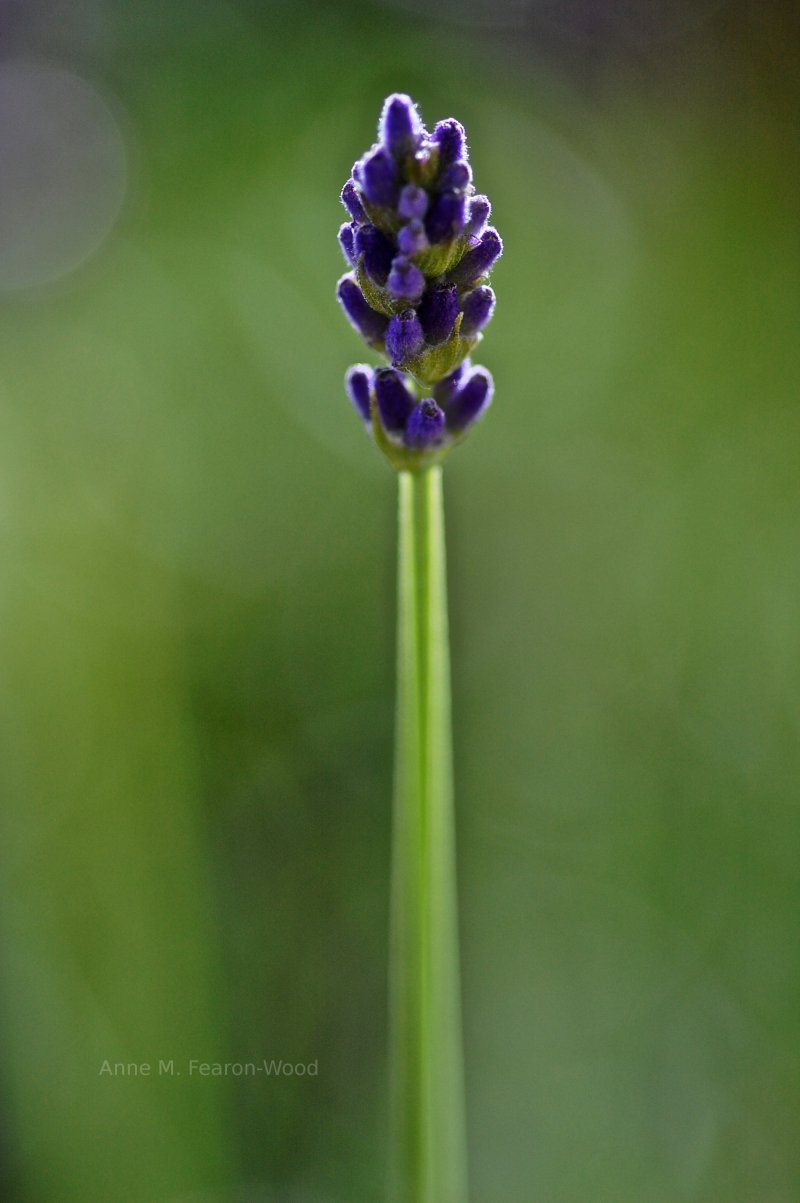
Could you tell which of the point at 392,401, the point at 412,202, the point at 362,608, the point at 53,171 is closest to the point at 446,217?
the point at 412,202

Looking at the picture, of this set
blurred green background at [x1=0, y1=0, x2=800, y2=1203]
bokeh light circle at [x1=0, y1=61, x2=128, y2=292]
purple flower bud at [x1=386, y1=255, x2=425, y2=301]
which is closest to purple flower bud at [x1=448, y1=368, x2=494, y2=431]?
purple flower bud at [x1=386, y1=255, x2=425, y2=301]

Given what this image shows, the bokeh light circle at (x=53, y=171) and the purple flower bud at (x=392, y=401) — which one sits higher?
the bokeh light circle at (x=53, y=171)

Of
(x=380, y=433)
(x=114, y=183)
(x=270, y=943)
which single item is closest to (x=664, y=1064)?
(x=270, y=943)

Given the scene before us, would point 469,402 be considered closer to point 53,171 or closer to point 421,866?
point 421,866

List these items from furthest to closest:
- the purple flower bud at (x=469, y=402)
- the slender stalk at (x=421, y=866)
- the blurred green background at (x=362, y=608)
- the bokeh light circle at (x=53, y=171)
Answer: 1. the bokeh light circle at (x=53, y=171)
2. the blurred green background at (x=362, y=608)
3. the purple flower bud at (x=469, y=402)
4. the slender stalk at (x=421, y=866)

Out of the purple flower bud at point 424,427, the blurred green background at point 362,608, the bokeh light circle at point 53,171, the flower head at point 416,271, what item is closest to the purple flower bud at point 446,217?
the flower head at point 416,271

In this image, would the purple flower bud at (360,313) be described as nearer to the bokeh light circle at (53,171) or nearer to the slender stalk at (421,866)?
the slender stalk at (421,866)

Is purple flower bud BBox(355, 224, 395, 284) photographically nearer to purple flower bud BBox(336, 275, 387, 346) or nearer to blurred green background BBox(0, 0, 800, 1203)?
purple flower bud BBox(336, 275, 387, 346)

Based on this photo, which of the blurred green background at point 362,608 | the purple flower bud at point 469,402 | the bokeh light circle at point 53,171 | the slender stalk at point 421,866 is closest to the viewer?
the slender stalk at point 421,866
